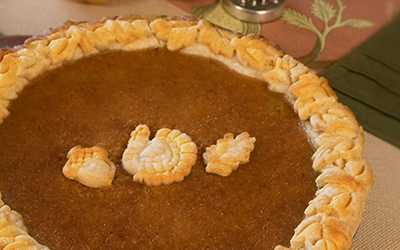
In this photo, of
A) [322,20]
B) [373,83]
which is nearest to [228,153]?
[373,83]

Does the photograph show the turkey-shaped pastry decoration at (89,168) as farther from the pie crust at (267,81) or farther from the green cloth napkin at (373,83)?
the green cloth napkin at (373,83)

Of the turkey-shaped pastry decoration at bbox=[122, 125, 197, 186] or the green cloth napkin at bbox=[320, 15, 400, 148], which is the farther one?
the green cloth napkin at bbox=[320, 15, 400, 148]

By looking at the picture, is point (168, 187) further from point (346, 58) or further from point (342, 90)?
point (346, 58)

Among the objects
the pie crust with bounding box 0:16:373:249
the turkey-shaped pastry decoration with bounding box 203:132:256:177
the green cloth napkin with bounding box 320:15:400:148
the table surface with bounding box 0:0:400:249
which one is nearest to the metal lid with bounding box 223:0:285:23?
the table surface with bounding box 0:0:400:249

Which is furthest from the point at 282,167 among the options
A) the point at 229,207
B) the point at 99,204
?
the point at 99,204

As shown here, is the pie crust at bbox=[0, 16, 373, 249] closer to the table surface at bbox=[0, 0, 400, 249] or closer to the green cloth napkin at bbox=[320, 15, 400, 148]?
the table surface at bbox=[0, 0, 400, 249]

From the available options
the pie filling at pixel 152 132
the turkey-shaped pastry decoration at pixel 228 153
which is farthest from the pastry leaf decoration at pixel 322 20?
the turkey-shaped pastry decoration at pixel 228 153

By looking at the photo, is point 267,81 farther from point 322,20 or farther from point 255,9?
point 322,20
